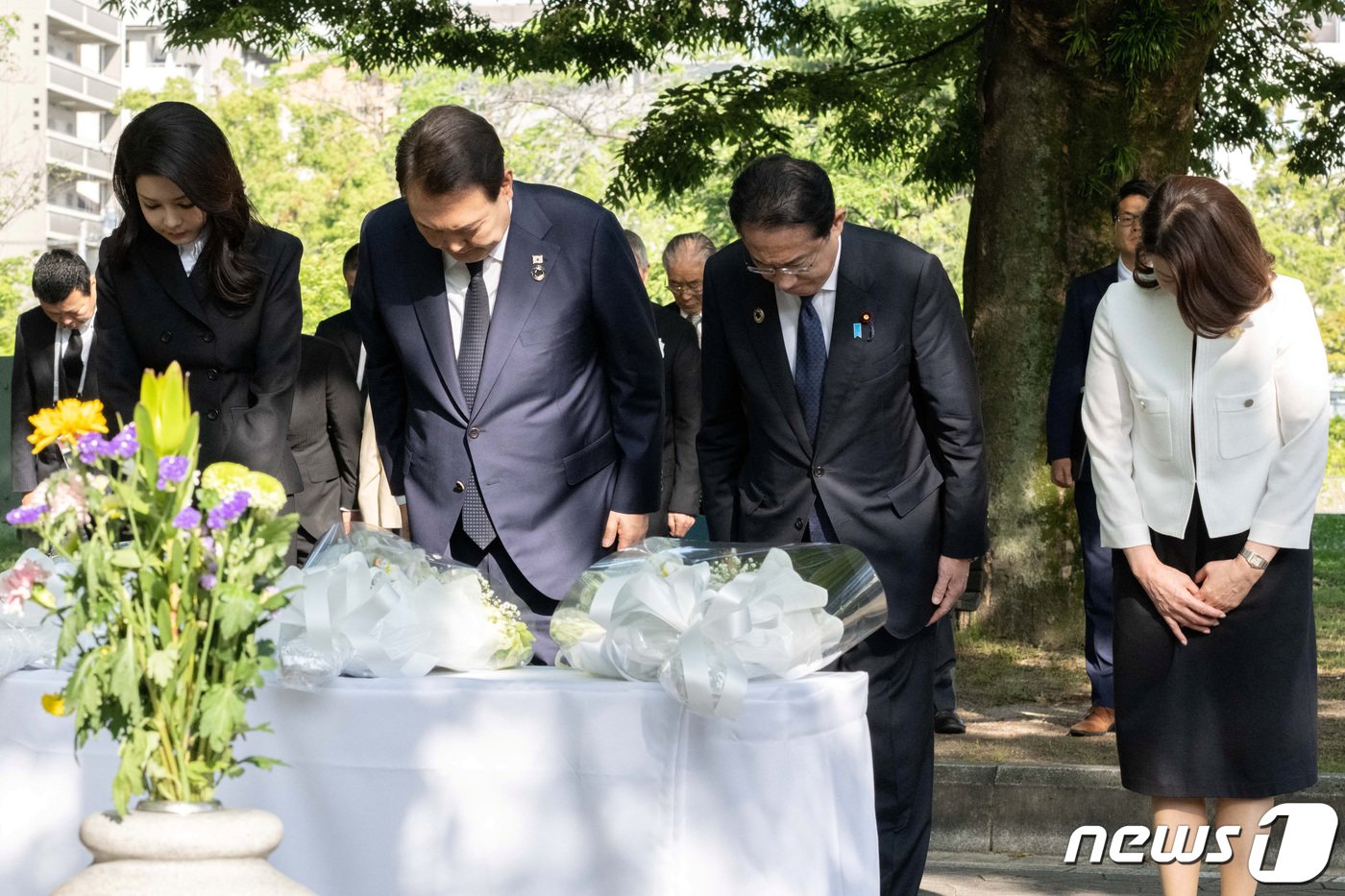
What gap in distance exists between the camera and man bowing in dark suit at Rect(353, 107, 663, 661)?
4449mm

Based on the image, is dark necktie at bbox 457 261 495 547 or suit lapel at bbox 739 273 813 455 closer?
dark necktie at bbox 457 261 495 547

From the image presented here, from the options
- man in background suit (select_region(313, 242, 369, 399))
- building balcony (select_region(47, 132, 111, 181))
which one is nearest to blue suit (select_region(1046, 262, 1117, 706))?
man in background suit (select_region(313, 242, 369, 399))

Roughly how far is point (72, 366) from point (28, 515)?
651 centimetres

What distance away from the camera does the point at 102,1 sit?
433 inches

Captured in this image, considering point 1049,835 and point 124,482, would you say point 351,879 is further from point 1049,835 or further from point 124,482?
point 1049,835

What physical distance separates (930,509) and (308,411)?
13.1 feet

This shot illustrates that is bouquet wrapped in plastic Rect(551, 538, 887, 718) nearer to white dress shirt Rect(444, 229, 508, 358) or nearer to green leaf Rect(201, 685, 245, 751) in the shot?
green leaf Rect(201, 685, 245, 751)

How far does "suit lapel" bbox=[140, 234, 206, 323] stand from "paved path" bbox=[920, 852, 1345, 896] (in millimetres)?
2881

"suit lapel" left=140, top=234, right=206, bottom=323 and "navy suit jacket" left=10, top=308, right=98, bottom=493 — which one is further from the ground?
"suit lapel" left=140, top=234, right=206, bottom=323

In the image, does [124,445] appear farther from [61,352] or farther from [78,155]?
[78,155]

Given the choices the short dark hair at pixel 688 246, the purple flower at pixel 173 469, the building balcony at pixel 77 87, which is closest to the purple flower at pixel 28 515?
the purple flower at pixel 173 469

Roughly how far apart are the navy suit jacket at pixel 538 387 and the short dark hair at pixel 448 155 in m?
0.33

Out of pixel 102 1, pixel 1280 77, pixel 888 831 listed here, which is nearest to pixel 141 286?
pixel 888 831

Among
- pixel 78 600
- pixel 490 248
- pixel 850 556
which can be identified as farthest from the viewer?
pixel 490 248
